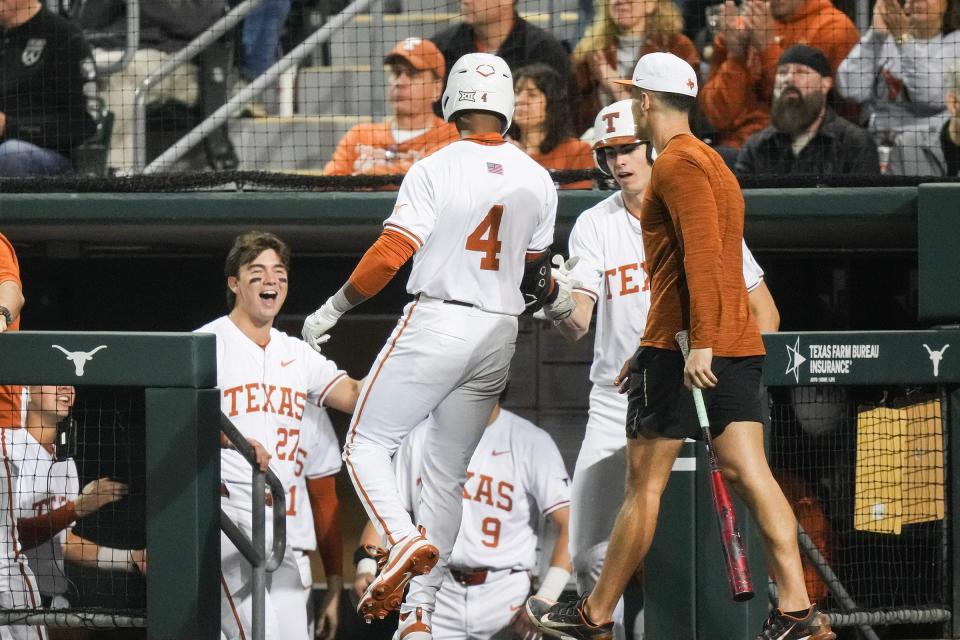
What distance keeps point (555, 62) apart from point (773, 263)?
1573mm

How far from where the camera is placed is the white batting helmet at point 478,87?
416 cm

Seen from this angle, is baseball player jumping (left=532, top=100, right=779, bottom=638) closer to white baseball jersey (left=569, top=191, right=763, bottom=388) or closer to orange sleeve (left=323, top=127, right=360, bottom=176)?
white baseball jersey (left=569, top=191, right=763, bottom=388)

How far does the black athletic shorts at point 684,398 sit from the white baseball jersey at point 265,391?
181cm

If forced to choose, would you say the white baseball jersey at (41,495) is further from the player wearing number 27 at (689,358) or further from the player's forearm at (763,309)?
the player's forearm at (763,309)

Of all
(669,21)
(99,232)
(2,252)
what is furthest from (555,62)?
(2,252)

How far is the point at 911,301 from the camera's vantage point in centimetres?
656

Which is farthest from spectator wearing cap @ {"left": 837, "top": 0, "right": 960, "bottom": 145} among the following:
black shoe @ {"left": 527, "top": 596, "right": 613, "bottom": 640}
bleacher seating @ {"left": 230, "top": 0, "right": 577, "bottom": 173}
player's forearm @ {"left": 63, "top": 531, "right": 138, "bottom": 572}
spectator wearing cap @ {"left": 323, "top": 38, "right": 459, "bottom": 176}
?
player's forearm @ {"left": 63, "top": 531, "right": 138, "bottom": 572}

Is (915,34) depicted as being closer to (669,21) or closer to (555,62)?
(669,21)

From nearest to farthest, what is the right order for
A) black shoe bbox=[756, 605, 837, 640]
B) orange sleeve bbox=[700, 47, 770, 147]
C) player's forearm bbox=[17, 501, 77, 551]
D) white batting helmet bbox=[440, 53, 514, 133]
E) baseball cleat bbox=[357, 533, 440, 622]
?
1. black shoe bbox=[756, 605, 837, 640]
2. baseball cleat bbox=[357, 533, 440, 622]
3. white batting helmet bbox=[440, 53, 514, 133]
4. player's forearm bbox=[17, 501, 77, 551]
5. orange sleeve bbox=[700, 47, 770, 147]

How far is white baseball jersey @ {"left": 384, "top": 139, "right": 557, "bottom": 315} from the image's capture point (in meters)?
4.09

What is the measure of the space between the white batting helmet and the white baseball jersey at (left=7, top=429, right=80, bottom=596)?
2063 millimetres

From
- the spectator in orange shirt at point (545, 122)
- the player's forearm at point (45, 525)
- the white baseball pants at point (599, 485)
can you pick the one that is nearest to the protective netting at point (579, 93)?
the spectator in orange shirt at point (545, 122)

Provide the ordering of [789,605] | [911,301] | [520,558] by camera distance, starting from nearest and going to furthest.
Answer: [789,605], [520,558], [911,301]

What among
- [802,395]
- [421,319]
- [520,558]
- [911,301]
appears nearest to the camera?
[421,319]
